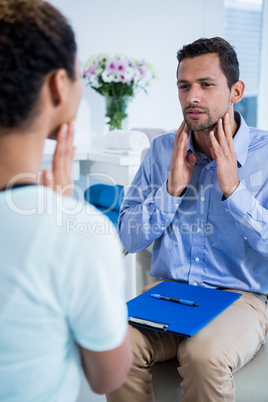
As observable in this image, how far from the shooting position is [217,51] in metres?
1.47

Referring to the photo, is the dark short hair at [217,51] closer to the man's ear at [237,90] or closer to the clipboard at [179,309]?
the man's ear at [237,90]

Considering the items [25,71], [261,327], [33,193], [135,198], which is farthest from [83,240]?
[135,198]

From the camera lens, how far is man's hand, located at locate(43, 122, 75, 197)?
0.65 meters

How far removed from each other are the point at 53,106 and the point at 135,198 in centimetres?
100

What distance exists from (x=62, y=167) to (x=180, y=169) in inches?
29.7

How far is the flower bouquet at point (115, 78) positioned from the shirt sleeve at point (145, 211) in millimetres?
1200

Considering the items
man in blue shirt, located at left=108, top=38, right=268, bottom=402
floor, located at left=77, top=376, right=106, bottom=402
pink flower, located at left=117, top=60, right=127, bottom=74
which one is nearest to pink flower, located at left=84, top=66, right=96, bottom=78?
pink flower, located at left=117, top=60, right=127, bottom=74

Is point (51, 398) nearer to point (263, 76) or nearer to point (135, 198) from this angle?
point (135, 198)

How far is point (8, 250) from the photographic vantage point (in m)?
0.54

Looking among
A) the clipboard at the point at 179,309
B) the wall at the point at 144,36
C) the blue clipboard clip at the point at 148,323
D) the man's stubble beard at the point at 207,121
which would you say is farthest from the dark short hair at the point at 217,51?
the wall at the point at 144,36

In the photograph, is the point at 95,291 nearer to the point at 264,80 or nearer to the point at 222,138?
the point at 222,138

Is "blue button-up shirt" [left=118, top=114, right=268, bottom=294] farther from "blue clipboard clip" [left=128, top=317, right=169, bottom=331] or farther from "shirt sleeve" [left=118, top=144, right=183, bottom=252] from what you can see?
"blue clipboard clip" [left=128, top=317, right=169, bottom=331]

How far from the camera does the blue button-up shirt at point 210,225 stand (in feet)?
4.35

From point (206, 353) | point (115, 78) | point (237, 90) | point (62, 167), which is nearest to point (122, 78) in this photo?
point (115, 78)
